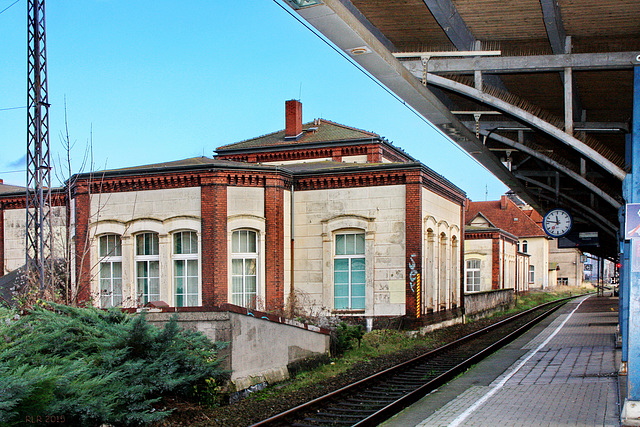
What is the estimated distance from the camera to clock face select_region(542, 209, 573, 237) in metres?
18.4

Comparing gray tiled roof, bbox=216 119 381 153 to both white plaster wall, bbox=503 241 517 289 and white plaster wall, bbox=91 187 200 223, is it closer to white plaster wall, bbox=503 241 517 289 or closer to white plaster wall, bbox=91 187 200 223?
white plaster wall, bbox=91 187 200 223

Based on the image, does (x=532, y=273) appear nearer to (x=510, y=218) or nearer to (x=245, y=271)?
(x=510, y=218)

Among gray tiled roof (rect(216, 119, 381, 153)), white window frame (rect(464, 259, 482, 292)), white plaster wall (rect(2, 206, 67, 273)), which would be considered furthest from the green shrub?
white window frame (rect(464, 259, 482, 292))

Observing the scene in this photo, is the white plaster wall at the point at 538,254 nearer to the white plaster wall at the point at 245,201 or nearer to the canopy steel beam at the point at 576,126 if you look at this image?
the white plaster wall at the point at 245,201

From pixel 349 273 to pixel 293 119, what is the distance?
35.6ft

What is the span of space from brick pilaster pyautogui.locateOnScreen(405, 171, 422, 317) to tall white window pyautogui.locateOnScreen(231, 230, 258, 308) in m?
4.92

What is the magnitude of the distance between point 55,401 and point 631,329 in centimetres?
689

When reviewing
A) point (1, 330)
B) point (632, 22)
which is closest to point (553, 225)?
point (632, 22)

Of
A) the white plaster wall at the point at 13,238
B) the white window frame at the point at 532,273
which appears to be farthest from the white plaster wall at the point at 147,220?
the white window frame at the point at 532,273

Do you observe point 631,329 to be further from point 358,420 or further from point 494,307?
point 494,307

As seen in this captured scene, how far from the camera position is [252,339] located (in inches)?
444

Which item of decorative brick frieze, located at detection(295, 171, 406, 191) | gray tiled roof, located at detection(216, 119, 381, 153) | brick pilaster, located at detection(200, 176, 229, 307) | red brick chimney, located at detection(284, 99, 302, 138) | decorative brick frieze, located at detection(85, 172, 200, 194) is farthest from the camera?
red brick chimney, located at detection(284, 99, 302, 138)

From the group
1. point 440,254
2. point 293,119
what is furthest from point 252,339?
point 293,119

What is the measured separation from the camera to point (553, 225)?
1875cm
